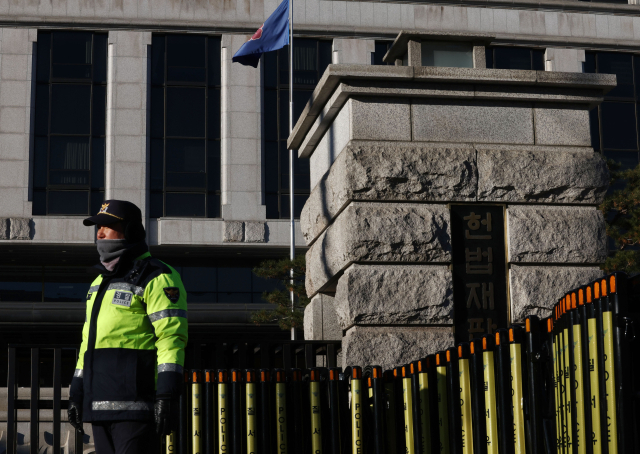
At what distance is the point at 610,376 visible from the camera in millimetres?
3445

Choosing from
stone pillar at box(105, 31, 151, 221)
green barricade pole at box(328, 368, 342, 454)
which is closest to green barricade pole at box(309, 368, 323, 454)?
green barricade pole at box(328, 368, 342, 454)

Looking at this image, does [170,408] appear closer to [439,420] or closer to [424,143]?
[439,420]

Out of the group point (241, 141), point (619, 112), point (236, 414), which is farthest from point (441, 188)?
point (619, 112)

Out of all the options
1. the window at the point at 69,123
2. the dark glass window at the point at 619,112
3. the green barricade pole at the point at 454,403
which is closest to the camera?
the green barricade pole at the point at 454,403

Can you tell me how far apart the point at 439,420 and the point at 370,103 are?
8.43ft

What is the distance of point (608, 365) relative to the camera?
3.46m

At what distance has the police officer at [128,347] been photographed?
4.25 meters

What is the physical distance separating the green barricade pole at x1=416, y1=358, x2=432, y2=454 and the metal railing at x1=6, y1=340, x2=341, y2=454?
125 centimetres

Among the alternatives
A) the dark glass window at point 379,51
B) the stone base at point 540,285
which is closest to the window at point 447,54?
the stone base at point 540,285

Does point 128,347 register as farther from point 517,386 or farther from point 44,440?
point 44,440

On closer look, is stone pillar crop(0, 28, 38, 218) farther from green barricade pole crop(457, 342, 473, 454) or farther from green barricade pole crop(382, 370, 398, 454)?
green barricade pole crop(457, 342, 473, 454)

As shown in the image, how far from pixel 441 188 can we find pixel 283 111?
26.6 m

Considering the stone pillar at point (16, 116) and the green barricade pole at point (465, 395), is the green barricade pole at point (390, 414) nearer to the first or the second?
the green barricade pole at point (465, 395)

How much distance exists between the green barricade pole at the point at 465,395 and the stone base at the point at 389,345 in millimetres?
1408
